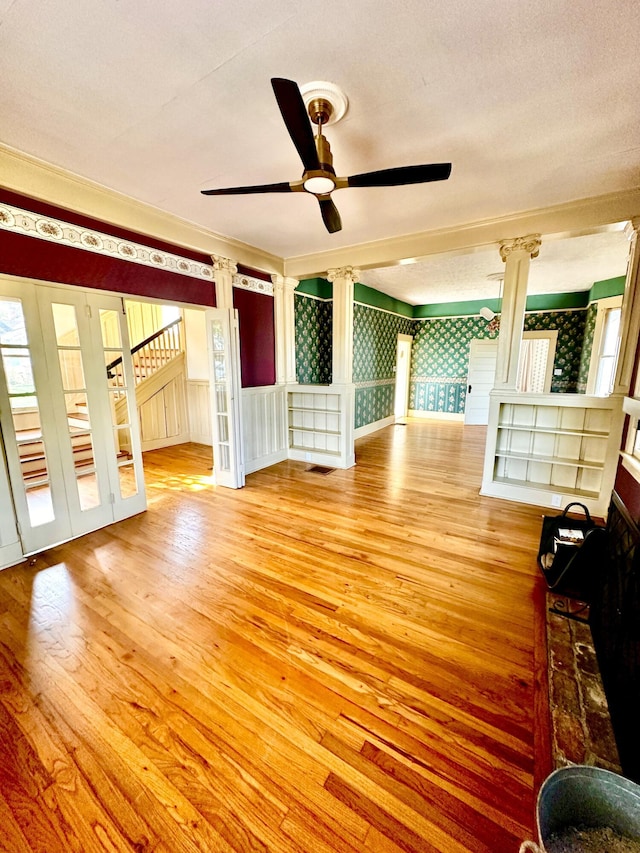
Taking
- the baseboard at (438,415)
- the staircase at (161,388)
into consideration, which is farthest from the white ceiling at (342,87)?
the baseboard at (438,415)

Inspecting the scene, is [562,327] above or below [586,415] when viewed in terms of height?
above

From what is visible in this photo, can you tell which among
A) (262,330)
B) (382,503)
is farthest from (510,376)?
(262,330)

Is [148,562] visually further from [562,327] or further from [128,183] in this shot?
[562,327]

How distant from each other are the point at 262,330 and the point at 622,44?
3.85 meters

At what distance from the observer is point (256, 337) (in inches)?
181

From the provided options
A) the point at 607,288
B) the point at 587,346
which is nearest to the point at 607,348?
the point at 587,346

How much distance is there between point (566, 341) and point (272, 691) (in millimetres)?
8257

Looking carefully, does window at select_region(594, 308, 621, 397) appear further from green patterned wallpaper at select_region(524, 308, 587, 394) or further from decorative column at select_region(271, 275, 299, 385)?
decorative column at select_region(271, 275, 299, 385)

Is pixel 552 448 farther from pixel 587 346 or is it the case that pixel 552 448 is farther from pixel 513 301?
pixel 587 346

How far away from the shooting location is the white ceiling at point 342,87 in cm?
143

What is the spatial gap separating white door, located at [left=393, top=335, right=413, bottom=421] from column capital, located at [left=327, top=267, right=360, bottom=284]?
4.23m

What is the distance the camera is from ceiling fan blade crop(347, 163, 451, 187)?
5.80 feet

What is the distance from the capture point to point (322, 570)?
2.41m

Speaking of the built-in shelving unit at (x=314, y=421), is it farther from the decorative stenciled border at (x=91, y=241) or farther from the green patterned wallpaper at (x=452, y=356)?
the green patterned wallpaper at (x=452, y=356)
